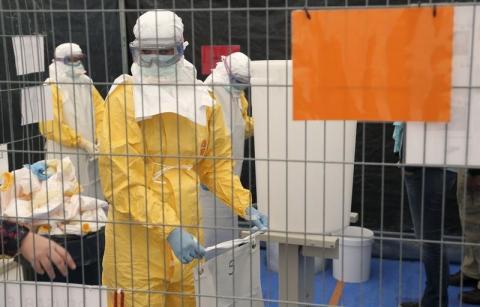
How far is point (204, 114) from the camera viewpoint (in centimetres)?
213

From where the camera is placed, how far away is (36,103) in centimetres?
181

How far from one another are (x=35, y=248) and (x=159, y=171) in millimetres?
551

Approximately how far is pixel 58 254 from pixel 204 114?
2.21 ft

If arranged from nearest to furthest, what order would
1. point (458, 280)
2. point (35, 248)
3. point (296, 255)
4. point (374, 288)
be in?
point (35, 248), point (296, 255), point (458, 280), point (374, 288)

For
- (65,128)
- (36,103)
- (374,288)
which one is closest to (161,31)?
(36,103)

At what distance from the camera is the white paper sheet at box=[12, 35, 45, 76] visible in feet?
6.14

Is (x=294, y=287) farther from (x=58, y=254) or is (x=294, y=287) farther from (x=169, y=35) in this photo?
(x=169, y=35)

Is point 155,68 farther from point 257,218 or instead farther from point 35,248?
point 35,248

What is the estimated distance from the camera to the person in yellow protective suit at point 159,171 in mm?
1942

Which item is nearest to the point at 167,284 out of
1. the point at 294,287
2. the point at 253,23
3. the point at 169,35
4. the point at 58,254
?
the point at 294,287

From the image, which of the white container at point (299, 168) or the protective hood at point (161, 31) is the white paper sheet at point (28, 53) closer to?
the protective hood at point (161, 31)

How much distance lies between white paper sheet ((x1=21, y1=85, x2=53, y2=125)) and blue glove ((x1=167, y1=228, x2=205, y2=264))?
1.60 ft

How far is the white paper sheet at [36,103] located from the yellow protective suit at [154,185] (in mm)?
188

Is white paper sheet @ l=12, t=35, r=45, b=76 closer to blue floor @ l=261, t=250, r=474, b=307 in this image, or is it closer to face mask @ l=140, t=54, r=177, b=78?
face mask @ l=140, t=54, r=177, b=78
